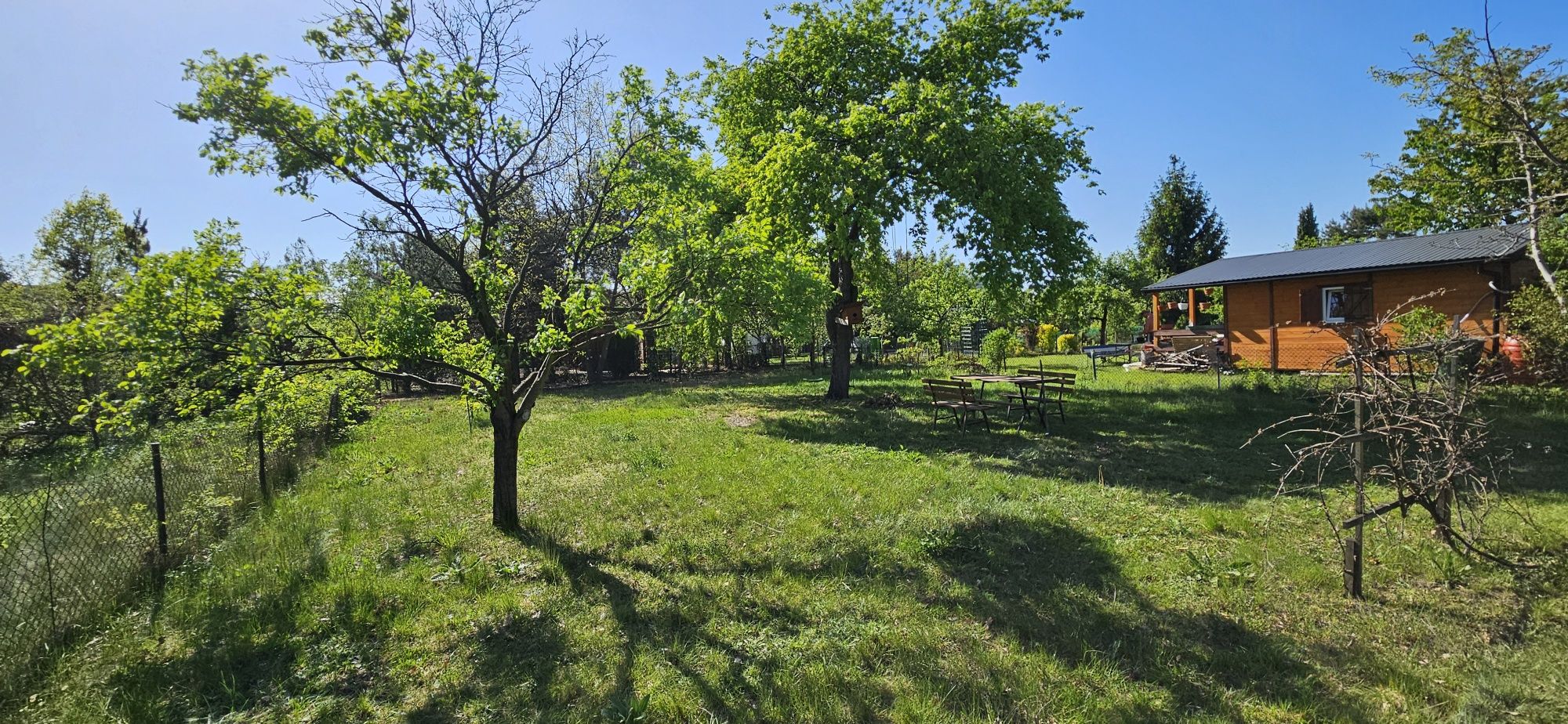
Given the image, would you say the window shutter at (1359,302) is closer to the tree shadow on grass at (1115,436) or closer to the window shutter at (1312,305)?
the window shutter at (1312,305)

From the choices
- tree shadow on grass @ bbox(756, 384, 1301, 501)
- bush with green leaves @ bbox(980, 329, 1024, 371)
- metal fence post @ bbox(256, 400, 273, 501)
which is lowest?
tree shadow on grass @ bbox(756, 384, 1301, 501)

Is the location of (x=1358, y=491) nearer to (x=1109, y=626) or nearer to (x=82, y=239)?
(x=1109, y=626)

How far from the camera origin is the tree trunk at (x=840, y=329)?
52.0 feet

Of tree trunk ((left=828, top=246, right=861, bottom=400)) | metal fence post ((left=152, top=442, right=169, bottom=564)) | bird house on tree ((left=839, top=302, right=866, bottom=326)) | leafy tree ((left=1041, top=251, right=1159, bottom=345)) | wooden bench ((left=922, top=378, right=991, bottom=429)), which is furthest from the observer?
leafy tree ((left=1041, top=251, right=1159, bottom=345))

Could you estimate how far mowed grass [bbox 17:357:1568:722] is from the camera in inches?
137

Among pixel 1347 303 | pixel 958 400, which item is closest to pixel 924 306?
pixel 1347 303

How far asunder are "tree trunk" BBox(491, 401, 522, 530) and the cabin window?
20202mm

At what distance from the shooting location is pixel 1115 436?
403 inches

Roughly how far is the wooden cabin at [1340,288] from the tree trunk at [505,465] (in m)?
15.5

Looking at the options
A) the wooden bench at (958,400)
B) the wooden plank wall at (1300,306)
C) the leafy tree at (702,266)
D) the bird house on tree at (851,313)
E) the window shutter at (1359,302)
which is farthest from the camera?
the window shutter at (1359,302)

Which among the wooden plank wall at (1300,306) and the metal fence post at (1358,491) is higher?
the wooden plank wall at (1300,306)

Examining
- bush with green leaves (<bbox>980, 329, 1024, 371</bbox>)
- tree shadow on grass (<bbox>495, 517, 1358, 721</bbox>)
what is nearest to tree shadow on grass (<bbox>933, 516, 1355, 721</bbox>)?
tree shadow on grass (<bbox>495, 517, 1358, 721</bbox>)

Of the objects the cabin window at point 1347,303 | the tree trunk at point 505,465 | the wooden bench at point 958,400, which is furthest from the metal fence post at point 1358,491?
the cabin window at point 1347,303

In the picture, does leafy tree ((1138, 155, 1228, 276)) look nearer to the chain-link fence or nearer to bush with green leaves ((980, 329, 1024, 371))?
bush with green leaves ((980, 329, 1024, 371))
